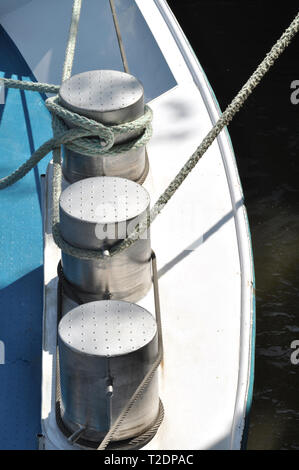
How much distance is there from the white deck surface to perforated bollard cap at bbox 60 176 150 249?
13.9 inches

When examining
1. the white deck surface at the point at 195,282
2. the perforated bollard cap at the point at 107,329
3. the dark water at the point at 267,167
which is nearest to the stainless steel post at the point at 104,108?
the white deck surface at the point at 195,282

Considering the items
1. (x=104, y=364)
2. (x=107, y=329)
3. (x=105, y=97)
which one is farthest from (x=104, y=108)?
(x=104, y=364)

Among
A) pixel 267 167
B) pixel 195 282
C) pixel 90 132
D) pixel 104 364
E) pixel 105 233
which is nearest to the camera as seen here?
pixel 104 364

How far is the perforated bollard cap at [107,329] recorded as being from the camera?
183 centimetres

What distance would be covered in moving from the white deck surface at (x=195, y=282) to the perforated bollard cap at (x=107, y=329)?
316 mm

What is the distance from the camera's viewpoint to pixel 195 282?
2580 millimetres

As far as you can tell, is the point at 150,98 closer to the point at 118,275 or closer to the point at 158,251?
the point at 158,251

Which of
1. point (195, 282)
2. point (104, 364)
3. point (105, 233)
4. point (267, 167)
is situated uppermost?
point (105, 233)

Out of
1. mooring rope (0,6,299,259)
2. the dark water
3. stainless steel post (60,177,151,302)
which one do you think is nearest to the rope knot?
mooring rope (0,6,299,259)

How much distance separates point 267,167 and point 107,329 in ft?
11.0

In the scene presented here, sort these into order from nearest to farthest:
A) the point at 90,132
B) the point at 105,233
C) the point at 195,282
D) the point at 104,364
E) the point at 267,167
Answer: the point at 104,364, the point at 105,233, the point at 90,132, the point at 195,282, the point at 267,167

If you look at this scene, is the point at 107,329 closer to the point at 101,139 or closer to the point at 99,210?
the point at 99,210

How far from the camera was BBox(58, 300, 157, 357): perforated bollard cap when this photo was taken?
5.99 ft

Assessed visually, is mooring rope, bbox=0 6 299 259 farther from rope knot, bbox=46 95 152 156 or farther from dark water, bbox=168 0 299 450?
dark water, bbox=168 0 299 450
